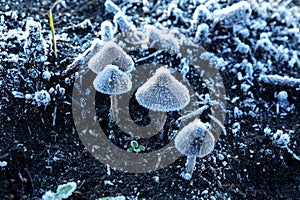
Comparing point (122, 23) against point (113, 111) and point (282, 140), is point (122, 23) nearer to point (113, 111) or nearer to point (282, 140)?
point (113, 111)

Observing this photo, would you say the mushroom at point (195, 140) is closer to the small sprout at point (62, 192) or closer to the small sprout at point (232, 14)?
the small sprout at point (62, 192)

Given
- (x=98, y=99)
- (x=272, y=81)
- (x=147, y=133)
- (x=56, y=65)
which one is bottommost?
(x=272, y=81)

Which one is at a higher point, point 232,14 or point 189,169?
point 232,14

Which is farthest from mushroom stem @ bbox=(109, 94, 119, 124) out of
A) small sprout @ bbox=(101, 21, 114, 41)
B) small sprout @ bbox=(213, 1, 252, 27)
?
small sprout @ bbox=(213, 1, 252, 27)

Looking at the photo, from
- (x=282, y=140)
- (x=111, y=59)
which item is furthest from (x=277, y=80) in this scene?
(x=111, y=59)

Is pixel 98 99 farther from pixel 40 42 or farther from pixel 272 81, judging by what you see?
pixel 272 81

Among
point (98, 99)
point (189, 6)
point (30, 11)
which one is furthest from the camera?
point (189, 6)

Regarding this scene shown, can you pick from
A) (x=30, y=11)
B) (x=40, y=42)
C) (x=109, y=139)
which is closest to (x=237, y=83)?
(x=109, y=139)
